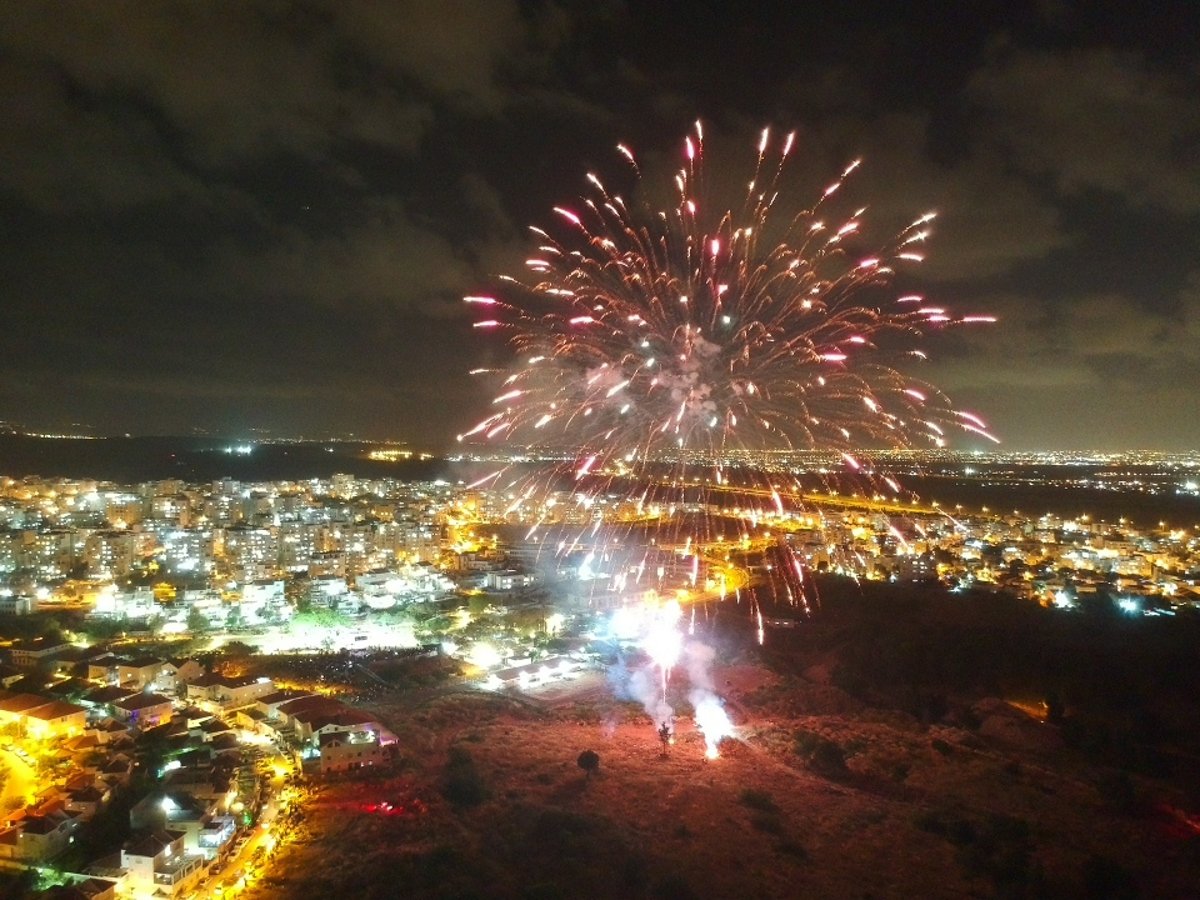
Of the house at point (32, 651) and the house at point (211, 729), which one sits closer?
the house at point (211, 729)

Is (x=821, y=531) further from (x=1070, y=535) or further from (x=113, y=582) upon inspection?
(x=113, y=582)

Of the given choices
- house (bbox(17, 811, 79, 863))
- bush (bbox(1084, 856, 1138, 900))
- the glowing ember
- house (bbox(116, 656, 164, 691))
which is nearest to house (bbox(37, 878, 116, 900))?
house (bbox(17, 811, 79, 863))

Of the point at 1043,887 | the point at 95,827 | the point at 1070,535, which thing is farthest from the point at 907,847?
the point at 1070,535

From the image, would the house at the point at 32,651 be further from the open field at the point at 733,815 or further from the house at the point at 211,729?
the open field at the point at 733,815

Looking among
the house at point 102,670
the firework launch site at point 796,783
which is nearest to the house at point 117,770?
the firework launch site at point 796,783

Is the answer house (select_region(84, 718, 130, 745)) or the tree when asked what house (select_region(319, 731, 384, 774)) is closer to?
the tree

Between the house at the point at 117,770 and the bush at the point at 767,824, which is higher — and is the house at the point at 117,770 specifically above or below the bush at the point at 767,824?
above
